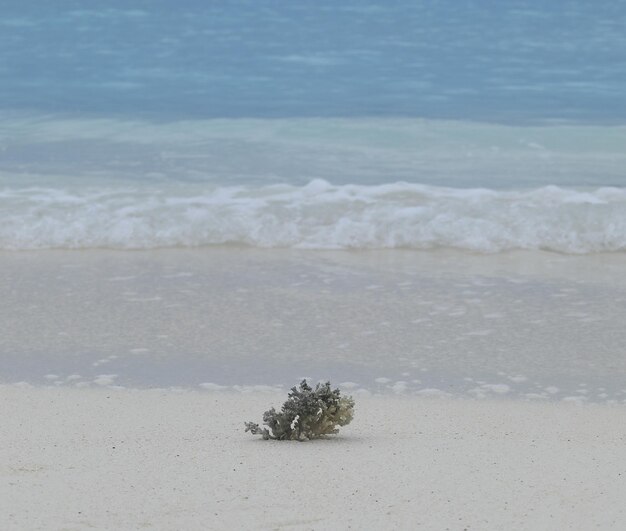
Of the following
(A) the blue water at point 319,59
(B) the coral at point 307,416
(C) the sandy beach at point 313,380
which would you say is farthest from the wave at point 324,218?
(B) the coral at point 307,416

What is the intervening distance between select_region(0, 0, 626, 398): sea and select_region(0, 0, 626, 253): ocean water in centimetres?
4

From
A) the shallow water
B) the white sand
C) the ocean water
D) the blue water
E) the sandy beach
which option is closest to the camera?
the white sand

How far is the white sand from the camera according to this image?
3.35m

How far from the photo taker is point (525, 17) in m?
21.2

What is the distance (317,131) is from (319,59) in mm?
4663

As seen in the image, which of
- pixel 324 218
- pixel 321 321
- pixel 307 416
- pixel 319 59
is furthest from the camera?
pixel 319 59

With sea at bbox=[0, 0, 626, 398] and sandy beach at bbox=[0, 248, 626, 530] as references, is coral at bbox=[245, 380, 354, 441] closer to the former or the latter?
sandy beach at bbox=[0, 248, 626, 530]

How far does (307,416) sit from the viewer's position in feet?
13.8

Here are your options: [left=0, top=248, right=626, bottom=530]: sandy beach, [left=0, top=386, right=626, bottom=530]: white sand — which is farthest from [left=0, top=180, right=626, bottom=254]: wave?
[left=0, top=386, right=626, bottom=530]: white sand

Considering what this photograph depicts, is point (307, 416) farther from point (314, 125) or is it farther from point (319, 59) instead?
point (319, 59)

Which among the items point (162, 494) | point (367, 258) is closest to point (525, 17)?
point (367, 258)

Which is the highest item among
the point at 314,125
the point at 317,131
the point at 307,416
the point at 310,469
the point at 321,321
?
the point at 314,125

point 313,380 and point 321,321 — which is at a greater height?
point 321,321

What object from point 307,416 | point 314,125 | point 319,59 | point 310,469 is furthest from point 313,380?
point 319,59
